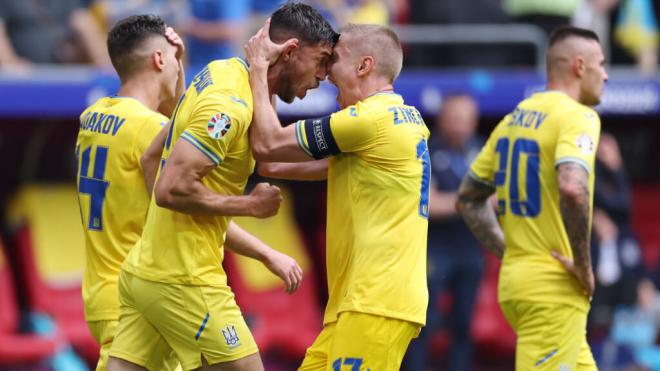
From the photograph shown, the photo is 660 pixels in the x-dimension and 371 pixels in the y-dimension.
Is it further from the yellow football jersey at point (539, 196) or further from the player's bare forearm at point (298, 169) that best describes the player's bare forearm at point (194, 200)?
the yellow football jersey at point (539, 196)

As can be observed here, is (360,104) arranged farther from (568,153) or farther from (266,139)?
(568,153)

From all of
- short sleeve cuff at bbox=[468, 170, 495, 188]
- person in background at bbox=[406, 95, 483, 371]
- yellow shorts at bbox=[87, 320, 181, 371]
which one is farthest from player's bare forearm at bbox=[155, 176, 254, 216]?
person in background at bbox=[406, 95, 483, 371]

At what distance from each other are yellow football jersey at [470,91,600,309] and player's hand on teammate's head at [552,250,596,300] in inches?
1.3

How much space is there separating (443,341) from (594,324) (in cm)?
144

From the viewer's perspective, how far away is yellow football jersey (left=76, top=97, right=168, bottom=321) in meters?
6.71

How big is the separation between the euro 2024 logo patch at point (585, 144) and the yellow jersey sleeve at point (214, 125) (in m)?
2.01

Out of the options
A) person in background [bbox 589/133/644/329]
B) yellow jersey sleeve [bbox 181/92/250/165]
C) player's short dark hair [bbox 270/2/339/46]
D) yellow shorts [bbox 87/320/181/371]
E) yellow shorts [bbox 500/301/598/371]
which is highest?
player's short dark hair [bbox 270/2/339/46]

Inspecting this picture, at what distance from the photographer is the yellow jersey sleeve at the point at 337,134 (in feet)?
20.3

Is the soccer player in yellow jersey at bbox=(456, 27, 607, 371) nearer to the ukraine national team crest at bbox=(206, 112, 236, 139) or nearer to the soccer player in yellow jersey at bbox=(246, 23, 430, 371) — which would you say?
the soccer player in yellow jersey at bbox=(246, 23, 430, 371)

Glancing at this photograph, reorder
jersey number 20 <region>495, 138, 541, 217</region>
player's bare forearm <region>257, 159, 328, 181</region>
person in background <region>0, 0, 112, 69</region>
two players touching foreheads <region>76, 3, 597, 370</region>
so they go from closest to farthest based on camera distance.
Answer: two players touching foreheads <region>76, 3, 597, 370</region> → player's bare forearm <region>257, 159, 328, 181</region> → jersey number 20 <region>495, 138, 541, 217</region> → person in background <region>0, 0, 112, 69</region>

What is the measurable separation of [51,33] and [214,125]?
606 cm

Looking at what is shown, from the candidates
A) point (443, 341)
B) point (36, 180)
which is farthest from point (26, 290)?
point (443, 341)

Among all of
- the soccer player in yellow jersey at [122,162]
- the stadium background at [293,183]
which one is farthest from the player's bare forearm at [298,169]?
the stadium background at [293,183]

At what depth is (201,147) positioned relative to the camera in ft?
19.5
